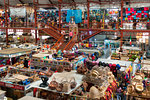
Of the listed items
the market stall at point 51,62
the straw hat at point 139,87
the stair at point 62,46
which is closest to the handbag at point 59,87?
the straw hat at point 139,87

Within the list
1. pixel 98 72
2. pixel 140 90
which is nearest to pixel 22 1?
pixel 98 72

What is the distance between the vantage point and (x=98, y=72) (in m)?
6.43

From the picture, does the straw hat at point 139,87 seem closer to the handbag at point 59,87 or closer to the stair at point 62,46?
the handbag at point 59,87

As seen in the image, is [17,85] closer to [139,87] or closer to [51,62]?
[51,62]

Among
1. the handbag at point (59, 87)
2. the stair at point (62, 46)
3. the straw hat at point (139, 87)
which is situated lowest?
the handbag at point (59, 87)

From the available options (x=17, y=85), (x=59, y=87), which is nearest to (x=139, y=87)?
(x=59, y=87)

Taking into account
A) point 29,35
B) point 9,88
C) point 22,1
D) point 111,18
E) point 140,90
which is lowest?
point 9,88

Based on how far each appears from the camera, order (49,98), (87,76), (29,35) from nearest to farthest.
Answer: (49,98)
(87,76)
(29,35)

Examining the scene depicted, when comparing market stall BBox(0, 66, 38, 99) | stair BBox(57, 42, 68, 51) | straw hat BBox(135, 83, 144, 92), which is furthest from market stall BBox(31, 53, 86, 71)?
stair BBox(57, 42, 68, 51)

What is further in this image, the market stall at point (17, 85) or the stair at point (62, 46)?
the stair at point (62, 46)

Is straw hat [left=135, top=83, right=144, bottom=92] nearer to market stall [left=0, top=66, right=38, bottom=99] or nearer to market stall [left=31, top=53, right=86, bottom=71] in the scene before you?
market stall [left=0, top=66, right=38, bottom=99]

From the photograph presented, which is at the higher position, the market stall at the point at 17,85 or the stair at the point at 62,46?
the stair at the point at 62,46

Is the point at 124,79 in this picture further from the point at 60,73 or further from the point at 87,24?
the point at 87,24

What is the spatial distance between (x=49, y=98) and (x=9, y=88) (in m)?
2.11
